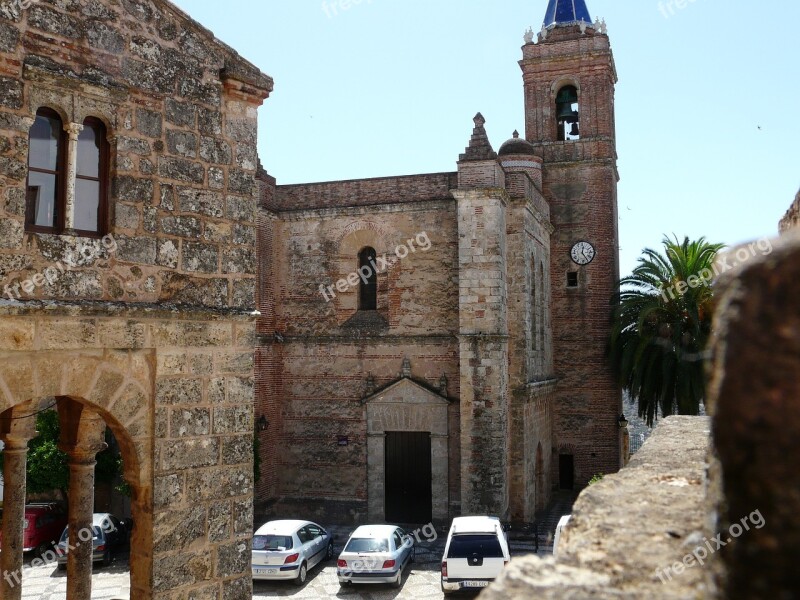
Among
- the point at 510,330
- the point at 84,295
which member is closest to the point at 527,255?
the point at 510,330

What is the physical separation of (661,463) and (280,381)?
19299 millimetres

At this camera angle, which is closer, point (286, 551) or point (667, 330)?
point (286, 551)

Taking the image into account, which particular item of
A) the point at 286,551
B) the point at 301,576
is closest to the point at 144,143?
the point at 286,551

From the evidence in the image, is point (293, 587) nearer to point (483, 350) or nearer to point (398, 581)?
point (398, 581)

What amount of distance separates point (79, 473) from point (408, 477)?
14358 millimetres

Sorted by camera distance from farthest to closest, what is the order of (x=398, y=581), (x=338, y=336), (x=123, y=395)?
1. (x=338, y=336)
2. (x=398, y=581)
3. (x=123, y=395)

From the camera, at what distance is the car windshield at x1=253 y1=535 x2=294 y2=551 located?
16.1 metres

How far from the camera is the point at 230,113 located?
6.60 m

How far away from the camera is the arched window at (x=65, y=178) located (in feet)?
17.6

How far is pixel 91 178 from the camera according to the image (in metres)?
5.67

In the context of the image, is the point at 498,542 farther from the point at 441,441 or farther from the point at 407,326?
the point at 407,326

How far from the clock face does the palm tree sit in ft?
5.55

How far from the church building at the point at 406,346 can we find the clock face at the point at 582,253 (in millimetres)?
2056
